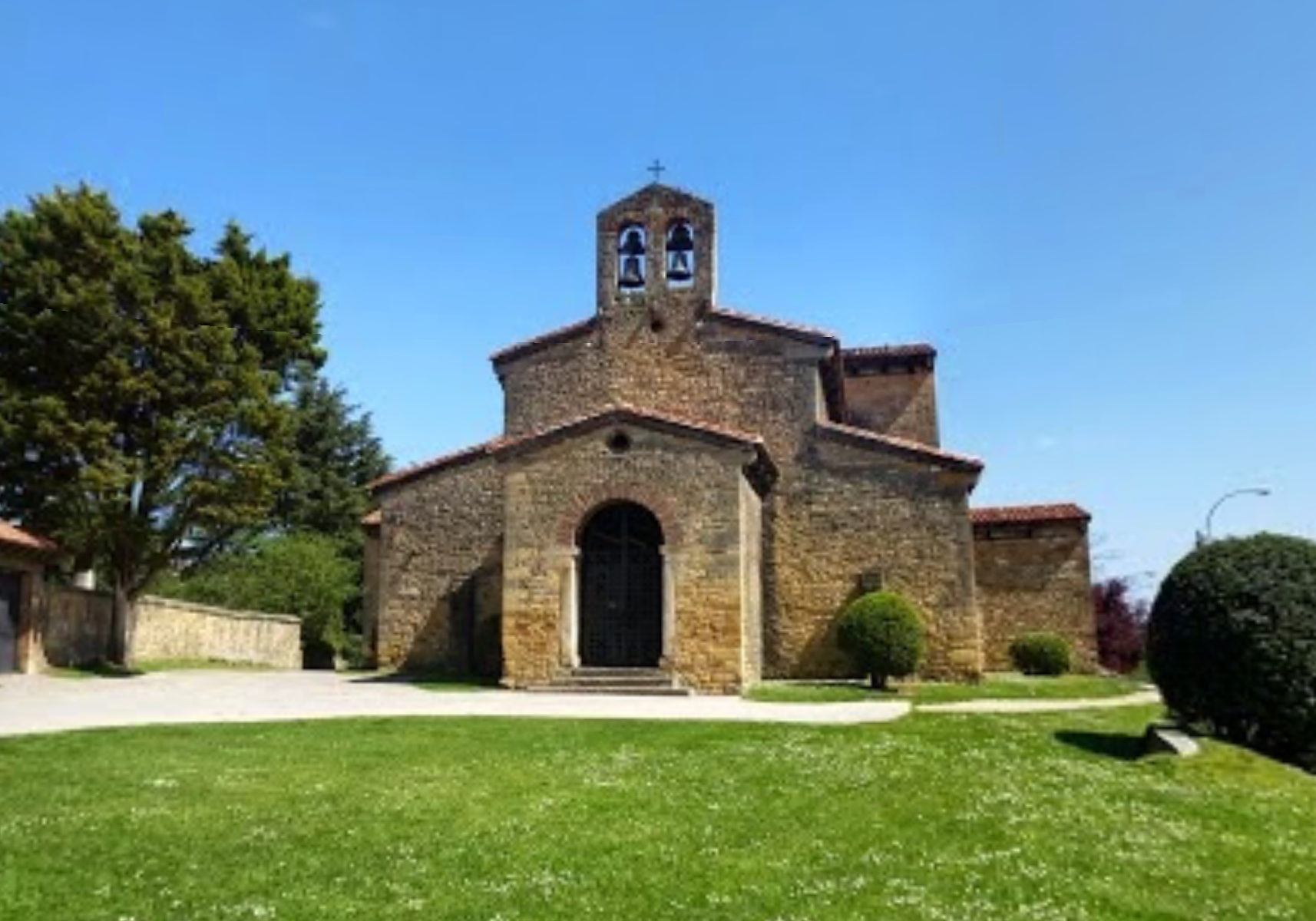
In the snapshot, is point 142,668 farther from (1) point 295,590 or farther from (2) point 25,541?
(1) point 295,590

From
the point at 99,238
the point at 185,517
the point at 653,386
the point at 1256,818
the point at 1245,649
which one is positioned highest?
the point at 99,238

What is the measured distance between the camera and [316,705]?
19125 mm

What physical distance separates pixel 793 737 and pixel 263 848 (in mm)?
7269

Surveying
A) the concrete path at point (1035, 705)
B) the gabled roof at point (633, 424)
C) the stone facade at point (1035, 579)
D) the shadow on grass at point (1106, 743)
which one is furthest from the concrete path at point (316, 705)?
the stone facade at point (1035, 579)

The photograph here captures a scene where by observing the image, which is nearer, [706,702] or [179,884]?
[179,884]

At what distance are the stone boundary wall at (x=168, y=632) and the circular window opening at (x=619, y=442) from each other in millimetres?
14041

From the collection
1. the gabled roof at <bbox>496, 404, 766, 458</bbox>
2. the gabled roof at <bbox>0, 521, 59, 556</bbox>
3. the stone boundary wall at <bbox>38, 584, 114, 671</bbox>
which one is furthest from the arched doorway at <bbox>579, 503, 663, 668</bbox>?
the stone boundary wall at <bbox>38, 584, 114, 671</bbox>

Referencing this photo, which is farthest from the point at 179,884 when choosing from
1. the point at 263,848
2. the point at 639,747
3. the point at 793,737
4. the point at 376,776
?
the point at 793,737

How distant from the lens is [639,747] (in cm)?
1349

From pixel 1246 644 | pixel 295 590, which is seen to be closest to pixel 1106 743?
pixel 1246 644

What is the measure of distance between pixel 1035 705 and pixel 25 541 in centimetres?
2125

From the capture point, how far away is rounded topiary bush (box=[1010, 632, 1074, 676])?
2773 cm

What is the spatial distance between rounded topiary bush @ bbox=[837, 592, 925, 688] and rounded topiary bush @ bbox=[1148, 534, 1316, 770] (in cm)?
891

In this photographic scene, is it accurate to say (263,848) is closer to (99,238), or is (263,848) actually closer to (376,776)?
(376,776)
